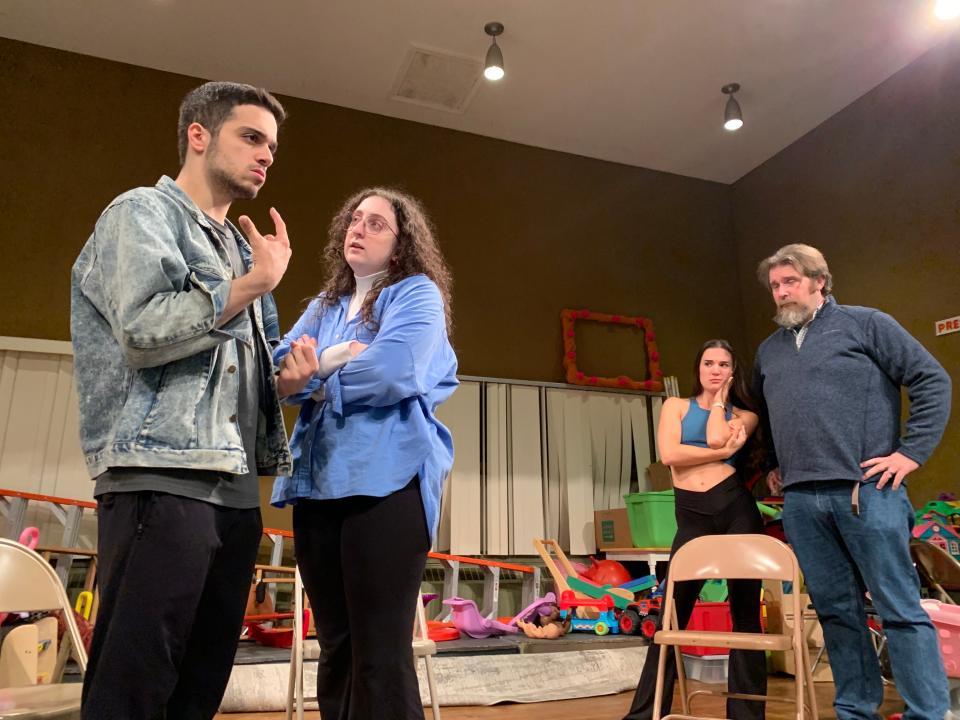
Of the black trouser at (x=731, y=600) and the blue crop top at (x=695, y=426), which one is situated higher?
the blue crop top at (x=695, y=426)

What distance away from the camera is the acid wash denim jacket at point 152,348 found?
0.95 meters

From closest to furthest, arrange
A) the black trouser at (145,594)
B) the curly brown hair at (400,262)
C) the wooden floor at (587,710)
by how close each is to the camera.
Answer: the black trouser at (145,594), the curly brown hair at (400,262), the wooden floor at (587,710)

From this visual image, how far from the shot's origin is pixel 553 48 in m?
5.03

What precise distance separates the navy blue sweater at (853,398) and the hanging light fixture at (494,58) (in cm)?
303

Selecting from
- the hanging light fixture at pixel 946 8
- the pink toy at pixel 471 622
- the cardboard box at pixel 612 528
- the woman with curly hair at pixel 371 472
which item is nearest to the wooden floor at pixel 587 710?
the pink toy at pixel 471 622

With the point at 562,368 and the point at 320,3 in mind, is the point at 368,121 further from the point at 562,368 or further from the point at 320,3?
the point at 562,368

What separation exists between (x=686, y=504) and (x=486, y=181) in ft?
12.8

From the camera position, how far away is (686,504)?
267 cm

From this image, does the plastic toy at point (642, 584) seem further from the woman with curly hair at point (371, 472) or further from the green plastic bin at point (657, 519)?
the woman with curly hair at point (371, 472)

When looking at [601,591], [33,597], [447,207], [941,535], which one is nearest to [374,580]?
[33,597]

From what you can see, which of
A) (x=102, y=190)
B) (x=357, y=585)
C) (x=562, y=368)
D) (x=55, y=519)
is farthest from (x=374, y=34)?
(x=357, y=585)

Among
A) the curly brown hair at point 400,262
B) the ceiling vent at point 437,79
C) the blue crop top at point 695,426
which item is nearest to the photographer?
the curly brown hair at point 400,262

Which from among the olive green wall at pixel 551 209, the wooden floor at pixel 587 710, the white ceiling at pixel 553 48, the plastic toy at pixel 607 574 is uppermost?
the white ceiling at pixel 553 48

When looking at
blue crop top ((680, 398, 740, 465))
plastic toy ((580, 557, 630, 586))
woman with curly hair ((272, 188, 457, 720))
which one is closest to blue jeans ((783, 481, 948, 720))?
blue crop top ((680, 398, 740, 465))
